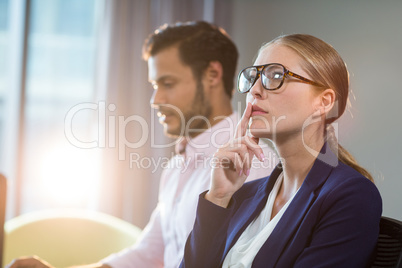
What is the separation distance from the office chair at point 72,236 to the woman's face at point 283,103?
93cm

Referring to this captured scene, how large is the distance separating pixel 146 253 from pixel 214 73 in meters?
0.51

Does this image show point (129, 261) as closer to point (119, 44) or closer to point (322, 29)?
point (322, 29)

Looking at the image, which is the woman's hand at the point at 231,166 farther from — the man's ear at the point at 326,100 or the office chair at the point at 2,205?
the office chair at the point at 2,205

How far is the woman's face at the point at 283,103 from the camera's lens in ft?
2.18

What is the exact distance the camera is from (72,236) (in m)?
1.53

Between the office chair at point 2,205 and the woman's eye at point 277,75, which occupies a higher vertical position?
the woman's eye at point 277,75

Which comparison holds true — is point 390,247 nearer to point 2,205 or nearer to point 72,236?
point 2,205

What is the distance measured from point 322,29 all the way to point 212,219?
387 millimetres

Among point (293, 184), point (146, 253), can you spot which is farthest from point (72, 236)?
point (293, 184)

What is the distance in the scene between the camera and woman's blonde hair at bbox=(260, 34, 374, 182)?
0.66 meters

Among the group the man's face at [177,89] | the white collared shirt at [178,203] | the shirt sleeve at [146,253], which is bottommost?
the shirt sleeve at [146,253]

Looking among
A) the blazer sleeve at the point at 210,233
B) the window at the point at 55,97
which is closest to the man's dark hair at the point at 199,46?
the blazer sleeve at the point at 210,233

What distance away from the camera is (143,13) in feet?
7.25

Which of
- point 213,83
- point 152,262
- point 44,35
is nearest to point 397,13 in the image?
point 213,83
